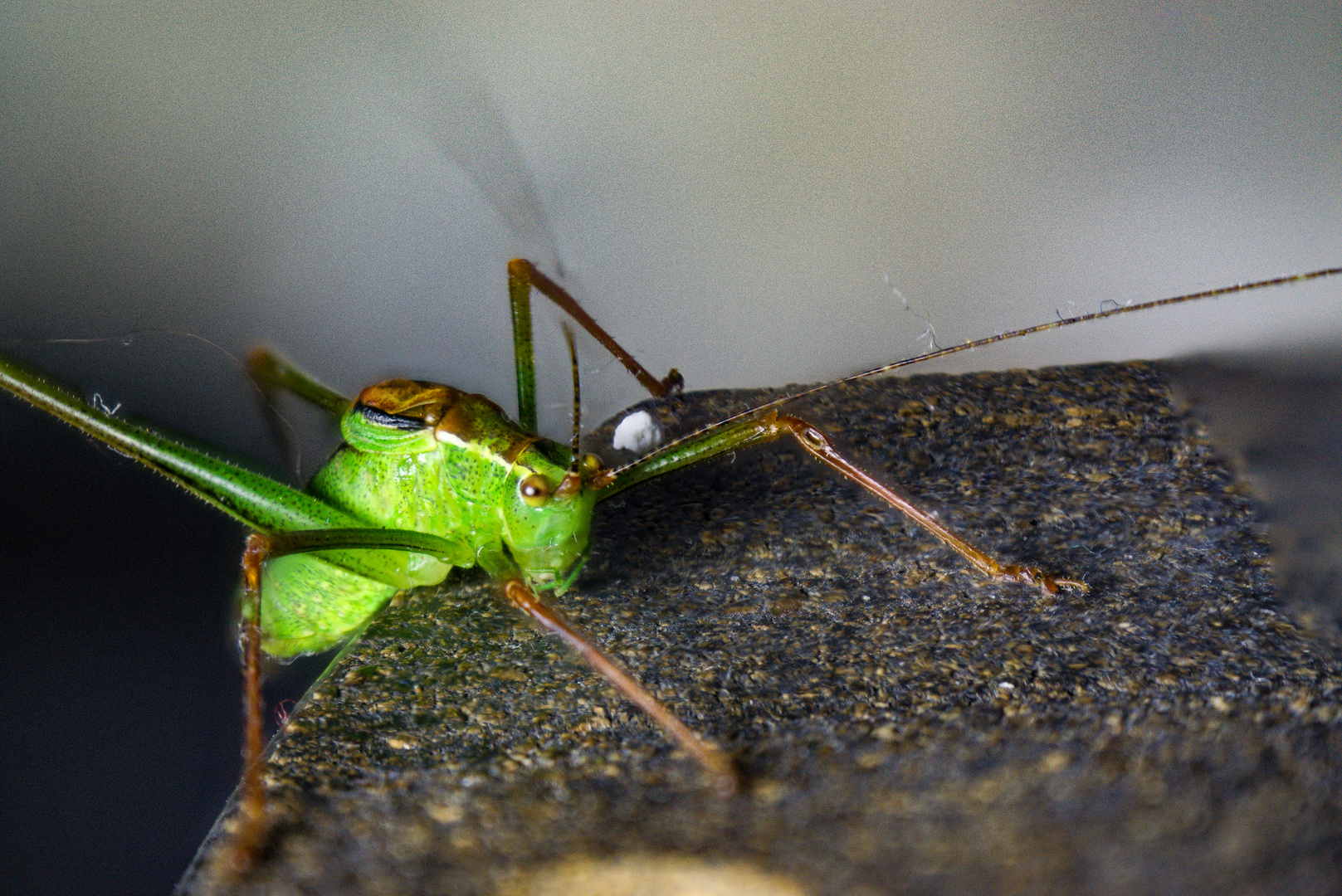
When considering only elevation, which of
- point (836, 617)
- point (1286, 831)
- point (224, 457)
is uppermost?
point (224, 457)

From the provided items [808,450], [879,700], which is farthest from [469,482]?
[879,700]

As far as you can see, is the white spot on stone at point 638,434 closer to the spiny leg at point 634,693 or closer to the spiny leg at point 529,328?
the spiny leg at point 529,328

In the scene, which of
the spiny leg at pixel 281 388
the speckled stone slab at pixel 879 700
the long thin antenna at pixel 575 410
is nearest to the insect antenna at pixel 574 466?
the long thin antenna at pixel 575 410

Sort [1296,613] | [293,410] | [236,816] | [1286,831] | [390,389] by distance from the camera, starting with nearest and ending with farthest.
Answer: [1286,831] < [236,816] < [1296,613] < [390,389] < [293,410]

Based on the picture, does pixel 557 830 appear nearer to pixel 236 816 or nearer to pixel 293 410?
pixel 236 816

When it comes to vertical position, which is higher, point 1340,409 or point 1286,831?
point 1340,409

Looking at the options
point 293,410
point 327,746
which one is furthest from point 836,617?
point 293,410

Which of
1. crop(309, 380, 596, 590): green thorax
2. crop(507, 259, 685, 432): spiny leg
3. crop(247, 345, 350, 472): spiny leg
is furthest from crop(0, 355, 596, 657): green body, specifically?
crop(247, 345, 350, 472): spiny leg

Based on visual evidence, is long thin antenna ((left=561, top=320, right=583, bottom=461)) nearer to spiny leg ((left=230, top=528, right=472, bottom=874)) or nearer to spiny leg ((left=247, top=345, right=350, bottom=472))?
spiny leg ((left=230, top=528, right=472, bottom=874))

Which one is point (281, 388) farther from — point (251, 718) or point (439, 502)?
point (251, 718)
